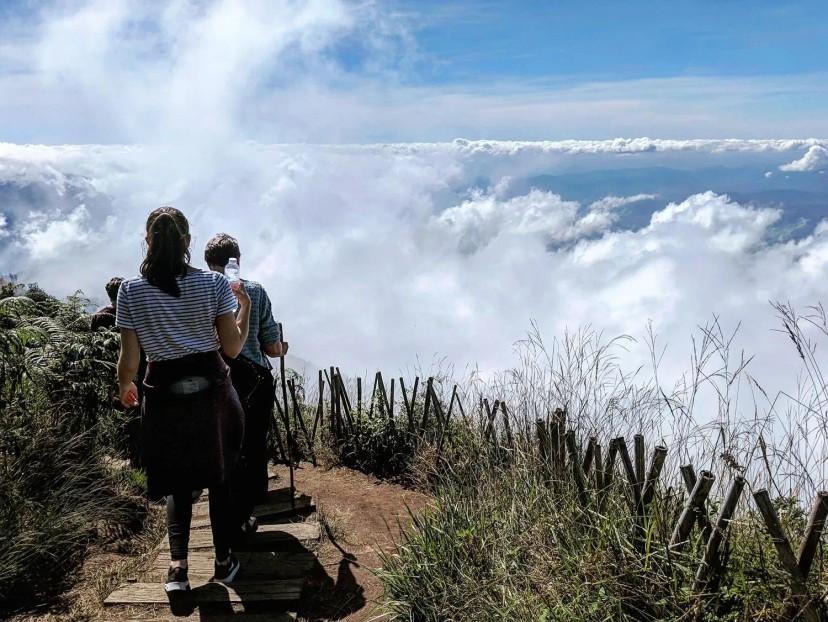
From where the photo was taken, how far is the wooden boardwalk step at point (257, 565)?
3.33m

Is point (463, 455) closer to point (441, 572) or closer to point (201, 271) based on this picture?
point (441, 572)

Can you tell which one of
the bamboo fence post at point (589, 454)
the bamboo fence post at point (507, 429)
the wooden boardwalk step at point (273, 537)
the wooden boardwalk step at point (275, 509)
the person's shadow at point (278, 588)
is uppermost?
the bamboo fence post at point (507, 429)

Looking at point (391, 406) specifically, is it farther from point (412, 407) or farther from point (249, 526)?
point (249, 526)

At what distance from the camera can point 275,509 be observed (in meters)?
4.27

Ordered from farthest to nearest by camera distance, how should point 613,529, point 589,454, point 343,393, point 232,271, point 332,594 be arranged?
point 343,393, point 332,594, point 232,271, point 589,454, point 613,529

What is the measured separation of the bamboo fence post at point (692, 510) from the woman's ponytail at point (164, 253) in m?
2.11

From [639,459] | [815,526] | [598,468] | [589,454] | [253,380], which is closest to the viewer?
[815,526]

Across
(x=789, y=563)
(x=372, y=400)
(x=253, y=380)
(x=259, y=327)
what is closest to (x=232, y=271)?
(x=259, y=327)

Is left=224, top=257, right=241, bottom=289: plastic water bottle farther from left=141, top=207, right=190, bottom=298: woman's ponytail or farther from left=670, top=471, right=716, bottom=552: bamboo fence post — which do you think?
left=670, top=471, right=716, bottom=552: bamboo fence post

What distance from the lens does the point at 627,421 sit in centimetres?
354

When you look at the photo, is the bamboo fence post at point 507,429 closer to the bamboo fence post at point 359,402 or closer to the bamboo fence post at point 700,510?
the bamboo fence post at point 700,510

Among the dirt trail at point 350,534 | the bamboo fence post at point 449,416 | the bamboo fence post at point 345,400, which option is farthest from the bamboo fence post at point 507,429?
the bamboo fence post at point 345,400

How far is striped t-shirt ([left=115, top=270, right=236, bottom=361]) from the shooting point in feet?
8.68

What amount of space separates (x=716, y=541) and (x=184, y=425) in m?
2.10
